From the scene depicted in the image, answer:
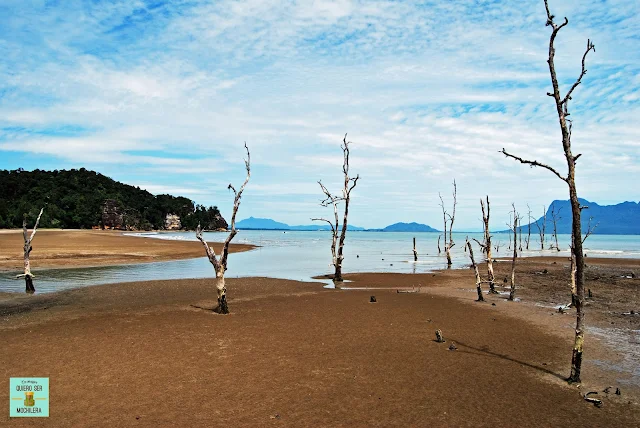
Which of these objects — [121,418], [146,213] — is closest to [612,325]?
[121,418]

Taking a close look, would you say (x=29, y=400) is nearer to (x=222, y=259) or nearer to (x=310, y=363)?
(x=310, y=363)

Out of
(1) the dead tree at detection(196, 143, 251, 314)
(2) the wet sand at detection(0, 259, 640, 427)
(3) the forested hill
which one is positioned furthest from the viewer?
(3) the forested hill

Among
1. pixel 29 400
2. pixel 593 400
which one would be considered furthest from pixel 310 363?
pixel 593 400

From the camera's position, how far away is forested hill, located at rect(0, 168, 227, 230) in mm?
100750

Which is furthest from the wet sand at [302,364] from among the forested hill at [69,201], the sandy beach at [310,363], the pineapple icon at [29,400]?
the forested hill at [69,201]

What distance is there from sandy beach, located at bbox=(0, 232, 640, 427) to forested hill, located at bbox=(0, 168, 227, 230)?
91.9 metres

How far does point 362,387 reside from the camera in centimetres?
1002

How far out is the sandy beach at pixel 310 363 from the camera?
864cm

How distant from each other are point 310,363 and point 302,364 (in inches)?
9.6

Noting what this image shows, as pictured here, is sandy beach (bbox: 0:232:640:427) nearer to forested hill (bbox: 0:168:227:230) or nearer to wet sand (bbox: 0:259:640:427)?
wet sand (bbox: 0:259:640:427)

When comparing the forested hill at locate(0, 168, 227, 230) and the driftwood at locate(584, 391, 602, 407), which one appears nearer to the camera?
the driftwood at locate(584, 391, 602, 407)

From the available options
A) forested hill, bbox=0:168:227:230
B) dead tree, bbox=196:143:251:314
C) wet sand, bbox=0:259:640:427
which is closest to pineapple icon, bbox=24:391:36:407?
wet sand, bbox=0:259:640:427

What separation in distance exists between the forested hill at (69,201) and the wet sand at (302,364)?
3656 inches

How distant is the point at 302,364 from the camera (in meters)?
11.6
